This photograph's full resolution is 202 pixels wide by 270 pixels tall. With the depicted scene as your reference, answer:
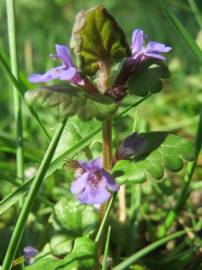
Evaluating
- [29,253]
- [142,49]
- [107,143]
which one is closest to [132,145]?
[107,143]

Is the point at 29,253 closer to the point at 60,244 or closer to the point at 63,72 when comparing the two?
the point at 60,244

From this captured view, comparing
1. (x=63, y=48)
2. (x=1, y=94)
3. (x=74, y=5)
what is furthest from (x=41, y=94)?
(x=74, y=5)

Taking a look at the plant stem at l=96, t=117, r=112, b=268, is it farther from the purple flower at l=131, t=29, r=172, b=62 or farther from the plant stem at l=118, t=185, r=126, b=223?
the plant stem at l=118, t=185, r=126, b=223

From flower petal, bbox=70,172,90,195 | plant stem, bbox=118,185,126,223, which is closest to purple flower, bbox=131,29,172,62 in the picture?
flower petal, bbox=70,172,90,195

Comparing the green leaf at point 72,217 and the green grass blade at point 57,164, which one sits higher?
the green grass blade at point 57,164

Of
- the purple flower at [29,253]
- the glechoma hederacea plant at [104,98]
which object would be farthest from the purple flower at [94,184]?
the purple flower at [29,253]

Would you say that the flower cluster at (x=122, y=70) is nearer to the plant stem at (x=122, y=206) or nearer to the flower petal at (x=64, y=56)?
the flower petal at (x=64, y=56)

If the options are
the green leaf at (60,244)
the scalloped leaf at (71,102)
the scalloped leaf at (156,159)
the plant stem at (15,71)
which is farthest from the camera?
the plant stem at (15,71)
